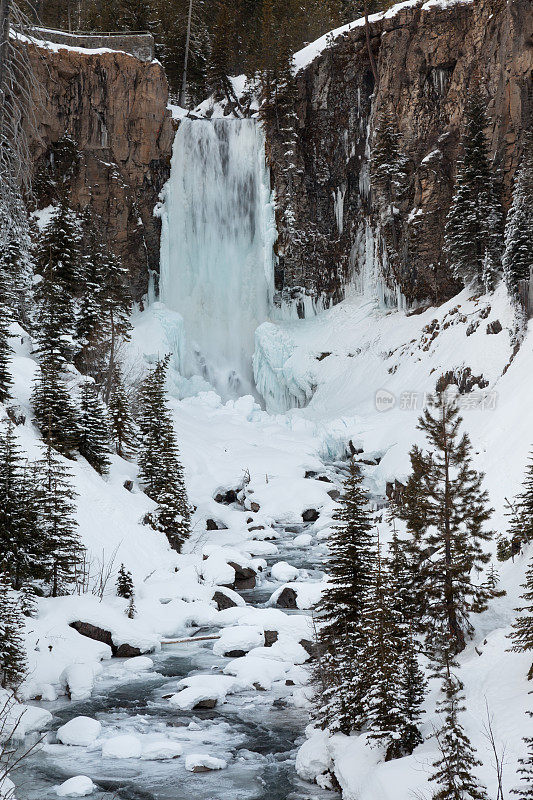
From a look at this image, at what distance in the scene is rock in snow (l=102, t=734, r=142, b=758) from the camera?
34.7 ft

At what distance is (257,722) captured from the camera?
11867mm

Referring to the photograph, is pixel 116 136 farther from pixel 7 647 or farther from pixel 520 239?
pixel 7 647

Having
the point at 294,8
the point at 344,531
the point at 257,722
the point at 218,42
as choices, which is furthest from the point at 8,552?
the point at 294,8

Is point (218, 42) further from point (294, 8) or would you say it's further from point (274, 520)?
point (274, 520)

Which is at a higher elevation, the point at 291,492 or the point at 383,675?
the point at 291,492

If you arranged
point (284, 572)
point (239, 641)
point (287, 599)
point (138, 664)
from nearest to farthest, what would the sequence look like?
1. point (138, 664)
2. point (239, 641)
3. point (287, 599)
4. point (284, 572)

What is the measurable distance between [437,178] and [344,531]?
31.3 m

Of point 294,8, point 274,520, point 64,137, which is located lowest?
point 274,520

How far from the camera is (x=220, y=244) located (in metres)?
44.8

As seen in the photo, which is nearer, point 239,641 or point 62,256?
point 239,641

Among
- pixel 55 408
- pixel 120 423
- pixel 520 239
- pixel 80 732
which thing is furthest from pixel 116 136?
pixel 80 732

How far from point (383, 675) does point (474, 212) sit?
28248mm

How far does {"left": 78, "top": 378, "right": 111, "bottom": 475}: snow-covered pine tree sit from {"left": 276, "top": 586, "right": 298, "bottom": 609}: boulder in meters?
8.60

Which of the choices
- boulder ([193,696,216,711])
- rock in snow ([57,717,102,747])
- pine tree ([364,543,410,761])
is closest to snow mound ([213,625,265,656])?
boulder ([193,696,216,711])
